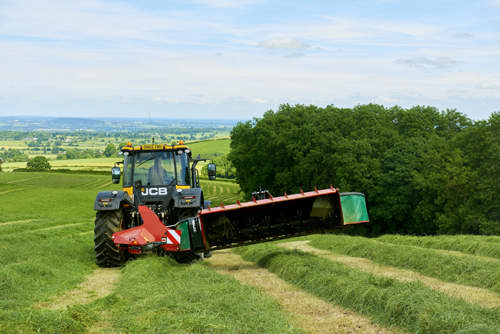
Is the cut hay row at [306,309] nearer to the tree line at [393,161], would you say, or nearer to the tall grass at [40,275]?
the tall grass at [40,275]

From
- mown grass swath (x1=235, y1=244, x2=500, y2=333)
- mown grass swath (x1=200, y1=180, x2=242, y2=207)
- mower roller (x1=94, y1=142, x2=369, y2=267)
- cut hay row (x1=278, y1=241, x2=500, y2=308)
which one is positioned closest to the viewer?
mown grass swath (x1=235, y1=244, x2=500, y2=333)

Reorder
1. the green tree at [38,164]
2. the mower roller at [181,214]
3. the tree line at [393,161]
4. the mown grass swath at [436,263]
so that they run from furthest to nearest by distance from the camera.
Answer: the green tree at [38,164] → the tree line at [393,161] → the mower roller at [181,214] → the mown grass swath at [436,263]

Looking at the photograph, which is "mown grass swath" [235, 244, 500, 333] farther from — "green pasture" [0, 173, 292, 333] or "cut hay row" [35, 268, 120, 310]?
"cut hay row" [35, 268, 120, 310]

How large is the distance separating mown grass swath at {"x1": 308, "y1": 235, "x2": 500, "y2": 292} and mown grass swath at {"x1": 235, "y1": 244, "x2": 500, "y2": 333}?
1.61m

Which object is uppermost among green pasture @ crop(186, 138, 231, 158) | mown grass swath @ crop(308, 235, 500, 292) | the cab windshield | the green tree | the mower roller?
the cab windshield

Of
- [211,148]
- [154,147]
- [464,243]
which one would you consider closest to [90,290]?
[154,147]

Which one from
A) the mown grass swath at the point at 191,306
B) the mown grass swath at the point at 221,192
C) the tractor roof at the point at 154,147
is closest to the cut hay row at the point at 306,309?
the mown grass swath at the point at 191,306

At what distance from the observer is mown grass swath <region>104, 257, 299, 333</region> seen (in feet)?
20.1

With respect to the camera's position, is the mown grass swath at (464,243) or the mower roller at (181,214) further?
the mown grass swath at (464,243)

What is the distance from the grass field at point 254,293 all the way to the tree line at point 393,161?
20.4 m

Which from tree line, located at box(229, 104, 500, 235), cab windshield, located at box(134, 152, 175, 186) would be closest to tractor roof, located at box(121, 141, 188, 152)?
cab windshield, located at box(134, 152, 175, 186)

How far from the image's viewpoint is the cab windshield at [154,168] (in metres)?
13.3

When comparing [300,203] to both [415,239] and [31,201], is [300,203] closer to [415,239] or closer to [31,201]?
[415,239]

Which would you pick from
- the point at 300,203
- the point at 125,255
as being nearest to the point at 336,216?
the point at 300,203
